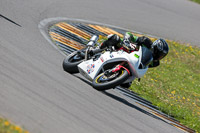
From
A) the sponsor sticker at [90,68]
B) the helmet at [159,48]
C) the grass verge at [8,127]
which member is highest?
the grass verge at [8,127]

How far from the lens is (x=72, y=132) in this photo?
5156mm

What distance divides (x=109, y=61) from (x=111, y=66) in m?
0.16

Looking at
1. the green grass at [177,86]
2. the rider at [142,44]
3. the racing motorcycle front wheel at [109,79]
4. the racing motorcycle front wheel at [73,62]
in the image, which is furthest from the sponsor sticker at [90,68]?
the green grass at [177,86]

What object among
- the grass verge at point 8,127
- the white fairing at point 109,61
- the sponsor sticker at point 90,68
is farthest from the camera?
the sponsor sticker at point 90,68

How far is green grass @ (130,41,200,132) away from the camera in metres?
9.75

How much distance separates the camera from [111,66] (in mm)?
8375

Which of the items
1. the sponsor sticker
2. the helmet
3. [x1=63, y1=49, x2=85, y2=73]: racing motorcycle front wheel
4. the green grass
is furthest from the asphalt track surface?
the green grass

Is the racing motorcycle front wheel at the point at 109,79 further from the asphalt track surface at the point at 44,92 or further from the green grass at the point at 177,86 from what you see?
the green grass at the point at 177,86

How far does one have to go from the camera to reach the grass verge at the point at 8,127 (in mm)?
4363

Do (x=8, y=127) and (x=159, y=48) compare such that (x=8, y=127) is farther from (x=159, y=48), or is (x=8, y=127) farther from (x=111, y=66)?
(x=159, y=48)

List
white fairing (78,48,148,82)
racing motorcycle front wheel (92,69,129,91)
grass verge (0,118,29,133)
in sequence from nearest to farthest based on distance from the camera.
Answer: grass verge (0,118,29,133) < racing motorcycle front wheel (92,69,129,91) < white fairing (78,48,148,82)

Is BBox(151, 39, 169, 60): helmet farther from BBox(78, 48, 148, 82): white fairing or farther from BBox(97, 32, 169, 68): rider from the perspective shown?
BBox(78, 48, 148, 82): white fairing

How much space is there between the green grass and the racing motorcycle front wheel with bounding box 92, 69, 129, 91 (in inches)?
80.3

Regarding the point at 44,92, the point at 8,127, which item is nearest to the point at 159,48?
the point at 44,92
